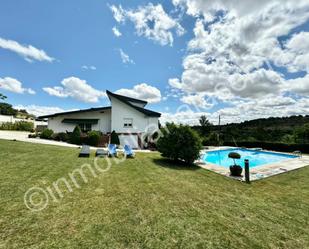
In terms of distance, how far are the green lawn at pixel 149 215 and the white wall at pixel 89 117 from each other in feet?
51.7

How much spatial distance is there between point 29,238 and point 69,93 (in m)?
32.2

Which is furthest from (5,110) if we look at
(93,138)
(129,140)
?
(129,140)

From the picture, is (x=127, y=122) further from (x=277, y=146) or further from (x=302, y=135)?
(x=302, y=135)

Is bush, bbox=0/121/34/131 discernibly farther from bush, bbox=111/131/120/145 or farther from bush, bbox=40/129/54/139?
bush, bbox=111/131/120/145

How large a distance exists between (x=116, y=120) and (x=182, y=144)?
1244 cm

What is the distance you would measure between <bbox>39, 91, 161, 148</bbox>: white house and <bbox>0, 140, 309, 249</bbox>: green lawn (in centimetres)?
1416

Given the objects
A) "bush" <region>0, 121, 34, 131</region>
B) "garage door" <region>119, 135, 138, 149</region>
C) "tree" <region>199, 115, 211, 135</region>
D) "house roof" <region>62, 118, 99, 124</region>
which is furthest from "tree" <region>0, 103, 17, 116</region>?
"tree" <region>199, 115, 211, 135</region>

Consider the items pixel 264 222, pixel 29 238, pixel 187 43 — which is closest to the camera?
pixel 29 238

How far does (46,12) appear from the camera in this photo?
12250 millimetres

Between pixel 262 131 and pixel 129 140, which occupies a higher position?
pixel 262 131

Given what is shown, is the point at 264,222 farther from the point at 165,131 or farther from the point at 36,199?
the point at 165,131

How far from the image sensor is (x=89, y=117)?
910 inches

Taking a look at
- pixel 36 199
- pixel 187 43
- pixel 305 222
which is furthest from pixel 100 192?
pixel 187 43

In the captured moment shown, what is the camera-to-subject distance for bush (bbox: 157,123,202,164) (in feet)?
38.9
